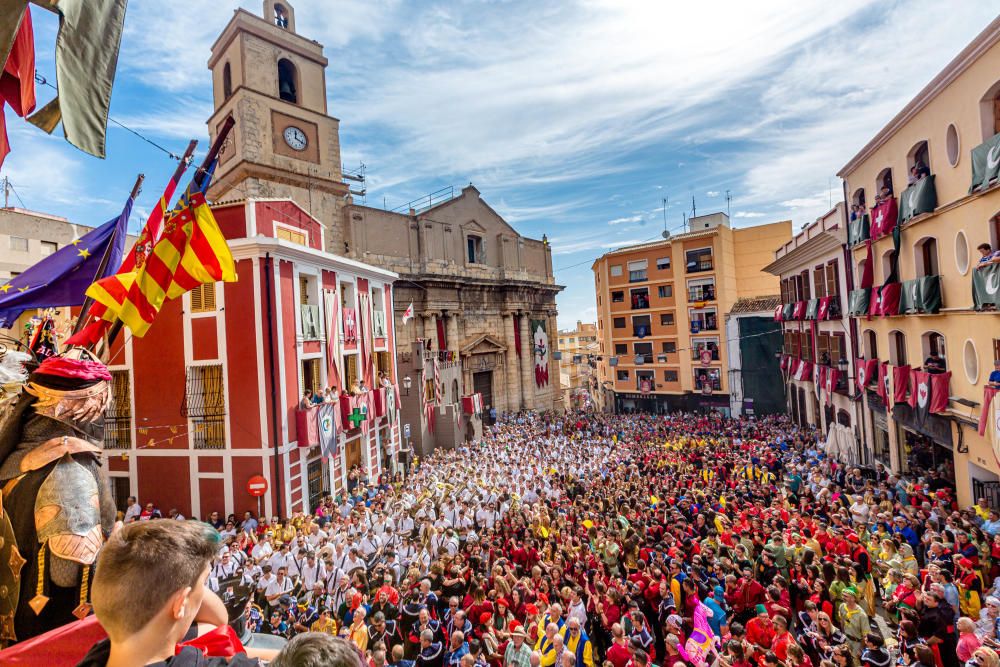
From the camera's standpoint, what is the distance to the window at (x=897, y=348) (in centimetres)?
1800

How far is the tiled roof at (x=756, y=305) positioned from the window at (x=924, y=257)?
23.2 meters

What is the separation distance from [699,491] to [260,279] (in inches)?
577

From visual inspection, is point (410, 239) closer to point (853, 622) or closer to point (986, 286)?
point (986, 286)

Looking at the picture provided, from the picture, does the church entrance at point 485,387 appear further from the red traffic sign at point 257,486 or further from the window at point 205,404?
the red traffic sign at point 257,486

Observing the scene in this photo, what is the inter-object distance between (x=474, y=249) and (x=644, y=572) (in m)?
35.2

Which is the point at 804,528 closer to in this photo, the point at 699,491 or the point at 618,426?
the point at 699,491

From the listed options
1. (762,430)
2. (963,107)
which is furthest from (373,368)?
(963,107)

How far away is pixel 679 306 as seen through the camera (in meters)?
44.4

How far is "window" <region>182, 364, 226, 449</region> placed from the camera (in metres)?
17.2

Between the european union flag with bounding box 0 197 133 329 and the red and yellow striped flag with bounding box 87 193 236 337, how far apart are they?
0.34 m

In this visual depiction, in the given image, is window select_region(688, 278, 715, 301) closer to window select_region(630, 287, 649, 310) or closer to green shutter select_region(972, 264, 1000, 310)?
window select_region(630, 287, 649, 310)

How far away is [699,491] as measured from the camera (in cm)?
1461

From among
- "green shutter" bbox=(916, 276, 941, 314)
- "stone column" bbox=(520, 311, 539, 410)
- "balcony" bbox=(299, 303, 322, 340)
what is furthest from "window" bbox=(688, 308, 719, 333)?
"balcony" bbox=(299, 303, 322, 340)

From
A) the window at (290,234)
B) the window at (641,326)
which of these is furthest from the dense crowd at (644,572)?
the window at (641,326)
